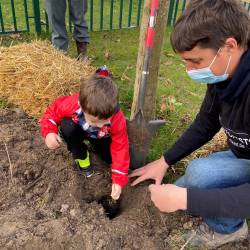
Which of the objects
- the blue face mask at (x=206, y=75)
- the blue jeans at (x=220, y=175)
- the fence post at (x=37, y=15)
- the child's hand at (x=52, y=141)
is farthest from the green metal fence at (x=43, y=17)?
the blue face mask at (x=206, y=75)

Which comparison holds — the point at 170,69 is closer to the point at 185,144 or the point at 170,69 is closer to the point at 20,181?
the point at 185,144

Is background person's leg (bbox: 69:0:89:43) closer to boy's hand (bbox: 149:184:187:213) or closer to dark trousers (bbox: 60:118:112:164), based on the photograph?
dark trousers (bbox: 60:118:112:164)

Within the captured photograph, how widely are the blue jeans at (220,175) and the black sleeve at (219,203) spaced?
18.4 inches

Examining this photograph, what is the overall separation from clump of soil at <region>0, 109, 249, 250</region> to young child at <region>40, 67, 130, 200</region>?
163mm

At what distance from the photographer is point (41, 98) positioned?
11.4 feet

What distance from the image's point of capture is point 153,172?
2.53m

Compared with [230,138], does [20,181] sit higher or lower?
lower

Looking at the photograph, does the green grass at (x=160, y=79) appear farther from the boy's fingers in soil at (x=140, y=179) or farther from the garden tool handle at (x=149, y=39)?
the garden tool handle at (x=149, y=39)

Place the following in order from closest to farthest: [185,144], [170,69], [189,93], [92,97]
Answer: [92,97] < [185,144] < [189,93] < [170,69]

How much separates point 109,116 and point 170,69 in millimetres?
2695

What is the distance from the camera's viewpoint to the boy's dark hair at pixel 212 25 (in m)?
1.61

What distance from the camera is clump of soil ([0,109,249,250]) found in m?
2.17

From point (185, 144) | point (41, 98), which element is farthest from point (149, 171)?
point (41, 98)

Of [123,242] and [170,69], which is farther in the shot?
[170,69]
